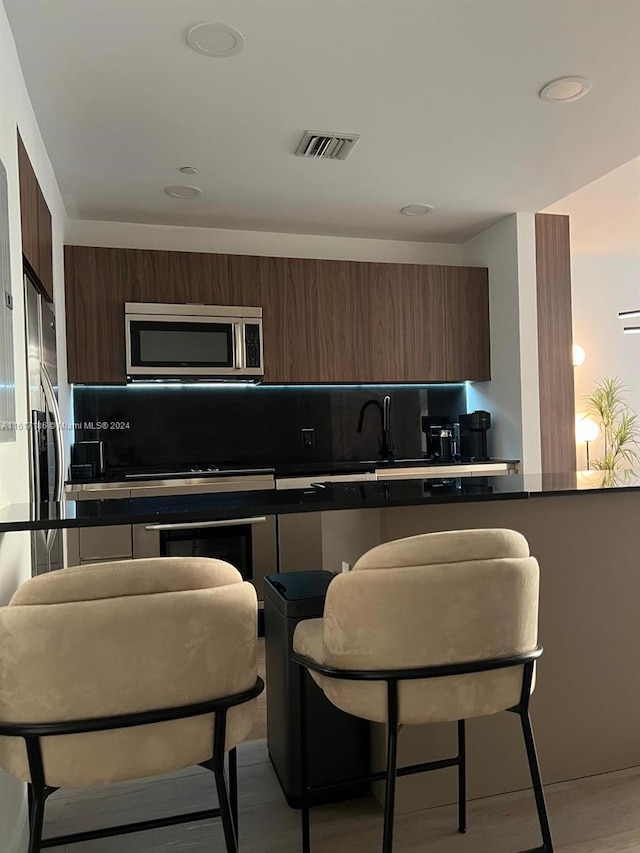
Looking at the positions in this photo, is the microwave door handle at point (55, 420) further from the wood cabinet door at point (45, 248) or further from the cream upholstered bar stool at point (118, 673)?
the cream upholstered bar stool at point (118, 673)

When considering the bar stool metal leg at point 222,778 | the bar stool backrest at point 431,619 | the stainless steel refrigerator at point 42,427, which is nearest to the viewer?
the bar stool metal leg at point 222,778

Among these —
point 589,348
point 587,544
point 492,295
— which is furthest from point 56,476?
point 589,348

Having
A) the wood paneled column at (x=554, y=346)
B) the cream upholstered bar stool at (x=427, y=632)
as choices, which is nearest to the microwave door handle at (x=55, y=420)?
the cream upholstered bar stool at (x=427, y=632)

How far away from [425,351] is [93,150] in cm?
252

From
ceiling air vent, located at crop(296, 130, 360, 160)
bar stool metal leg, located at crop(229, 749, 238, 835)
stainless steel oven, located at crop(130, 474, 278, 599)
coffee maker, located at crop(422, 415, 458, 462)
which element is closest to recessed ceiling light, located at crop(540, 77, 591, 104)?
ceiling air vent, located at crop(296, 130, 360, 160)

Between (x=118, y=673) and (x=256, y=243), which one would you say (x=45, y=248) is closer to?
(x=256, y=243)

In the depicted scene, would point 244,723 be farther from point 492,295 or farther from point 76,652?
point 492,295

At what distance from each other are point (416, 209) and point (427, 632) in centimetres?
343

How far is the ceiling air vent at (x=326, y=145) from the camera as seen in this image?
3111 mm

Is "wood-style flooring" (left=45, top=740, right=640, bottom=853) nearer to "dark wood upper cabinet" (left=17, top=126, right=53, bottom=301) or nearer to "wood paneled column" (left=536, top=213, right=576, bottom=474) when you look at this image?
"dark wood upper cabinet" (left=17, top=126, right=53, bottom=301)

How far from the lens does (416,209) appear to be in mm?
4238

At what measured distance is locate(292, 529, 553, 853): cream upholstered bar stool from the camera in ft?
4.52

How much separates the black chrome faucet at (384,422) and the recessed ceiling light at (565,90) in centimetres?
250

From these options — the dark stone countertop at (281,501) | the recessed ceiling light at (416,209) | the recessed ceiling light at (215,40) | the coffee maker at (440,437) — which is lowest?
the dark stone countertop at (281,501)
